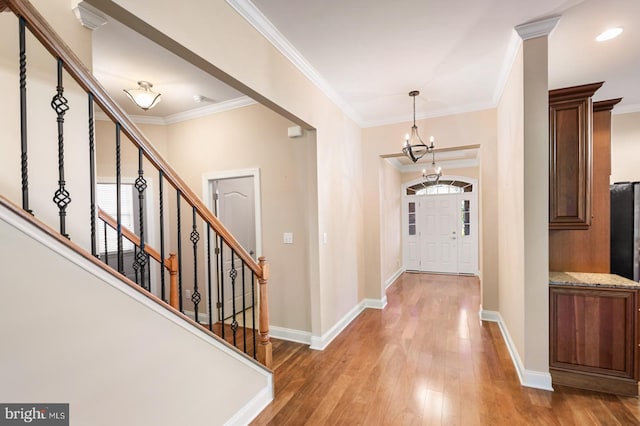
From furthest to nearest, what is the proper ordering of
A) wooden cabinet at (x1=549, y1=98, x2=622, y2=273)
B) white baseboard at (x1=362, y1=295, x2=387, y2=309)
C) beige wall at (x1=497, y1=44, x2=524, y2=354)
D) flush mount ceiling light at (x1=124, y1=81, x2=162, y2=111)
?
white baseboard at (x1=362, y1=295, x2=387, y2=309) < flush mount ceiling light at (x1=124, y1=81, x2=162, y2=111) < wooden cabinet at (x1=549, y1=98, x2=622, y2=273) < beige wall at (x1=497, y1=44, x2=524, y2=354)

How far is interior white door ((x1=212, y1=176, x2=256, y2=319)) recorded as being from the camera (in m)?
4.23

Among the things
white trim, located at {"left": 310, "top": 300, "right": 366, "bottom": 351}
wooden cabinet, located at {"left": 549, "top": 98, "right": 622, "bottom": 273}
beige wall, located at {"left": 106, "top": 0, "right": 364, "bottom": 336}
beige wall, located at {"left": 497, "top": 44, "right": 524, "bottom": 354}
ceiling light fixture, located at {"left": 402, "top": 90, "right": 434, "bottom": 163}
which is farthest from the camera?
ceiling light fixture, located at {"left": 402, "top": 90, "right": 434, "bottom": 163}

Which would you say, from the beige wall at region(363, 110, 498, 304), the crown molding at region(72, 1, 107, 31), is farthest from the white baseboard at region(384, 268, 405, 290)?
the crown molding at region(72, 1, 107, 31)

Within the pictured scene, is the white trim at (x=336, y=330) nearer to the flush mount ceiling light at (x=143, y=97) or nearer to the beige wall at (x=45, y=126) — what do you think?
the beige wall at (x=45, y=126)

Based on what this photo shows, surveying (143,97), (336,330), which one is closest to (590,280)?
(336,330)

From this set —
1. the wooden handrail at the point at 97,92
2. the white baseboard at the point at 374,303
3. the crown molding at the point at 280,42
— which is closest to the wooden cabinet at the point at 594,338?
the white baseboard at the point at 374,303

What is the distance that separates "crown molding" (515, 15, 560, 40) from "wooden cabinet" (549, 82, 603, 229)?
531mm

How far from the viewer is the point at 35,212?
1.33 meters

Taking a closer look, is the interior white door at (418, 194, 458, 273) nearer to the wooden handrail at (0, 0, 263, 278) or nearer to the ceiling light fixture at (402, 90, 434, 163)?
the ceiling light fixture at (402, 90, 434, 163)

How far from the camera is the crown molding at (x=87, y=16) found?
1.50 metres

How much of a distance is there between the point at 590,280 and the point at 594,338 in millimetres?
478

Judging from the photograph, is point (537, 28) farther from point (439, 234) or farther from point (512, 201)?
point (439, 234)

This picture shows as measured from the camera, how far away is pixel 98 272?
48.6 inches

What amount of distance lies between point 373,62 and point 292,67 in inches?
32.3
